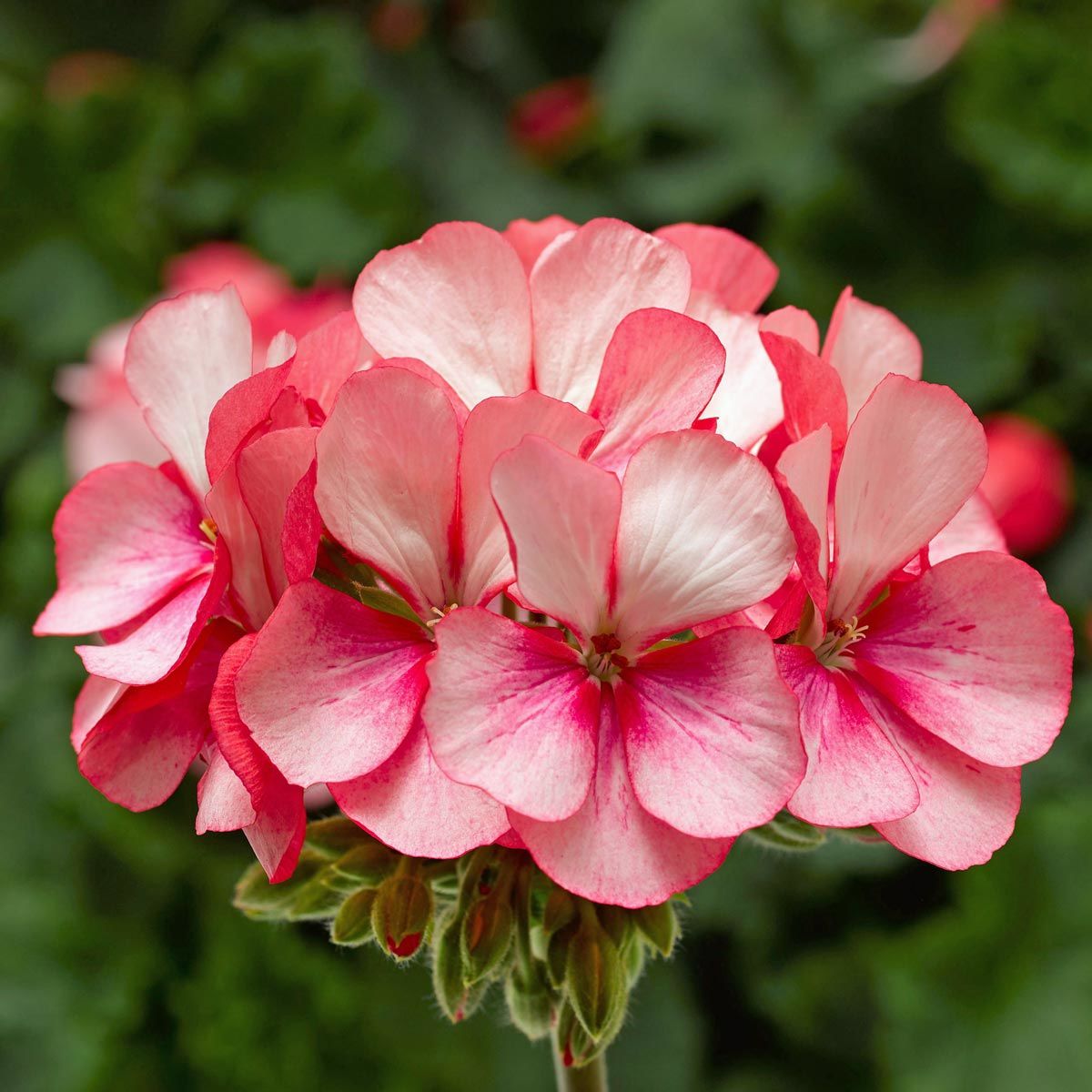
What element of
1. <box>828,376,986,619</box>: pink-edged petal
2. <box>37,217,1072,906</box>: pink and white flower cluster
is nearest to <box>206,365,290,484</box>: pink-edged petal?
<box>37,217,1072,906</box>: pink and white flower cluster

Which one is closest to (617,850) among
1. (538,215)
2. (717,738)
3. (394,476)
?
(717,738)

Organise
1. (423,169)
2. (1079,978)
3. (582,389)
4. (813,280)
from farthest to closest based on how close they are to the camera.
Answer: (423,169), (813,280), (1079,978), (582,389)

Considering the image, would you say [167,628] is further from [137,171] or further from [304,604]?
[137,171]

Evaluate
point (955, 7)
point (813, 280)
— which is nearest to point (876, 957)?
point (813, 280)

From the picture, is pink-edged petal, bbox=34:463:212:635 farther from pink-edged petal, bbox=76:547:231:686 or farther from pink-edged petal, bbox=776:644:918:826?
pink-edged petal, bbox=776:644:918:826

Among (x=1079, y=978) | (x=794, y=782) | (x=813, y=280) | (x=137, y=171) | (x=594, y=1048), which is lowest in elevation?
(x=1079, y=978)

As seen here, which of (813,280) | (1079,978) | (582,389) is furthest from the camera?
(813,280)

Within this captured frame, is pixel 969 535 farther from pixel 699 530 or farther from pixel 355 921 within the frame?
pixel 355 921

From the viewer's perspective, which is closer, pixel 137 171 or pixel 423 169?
pixel 137 171
